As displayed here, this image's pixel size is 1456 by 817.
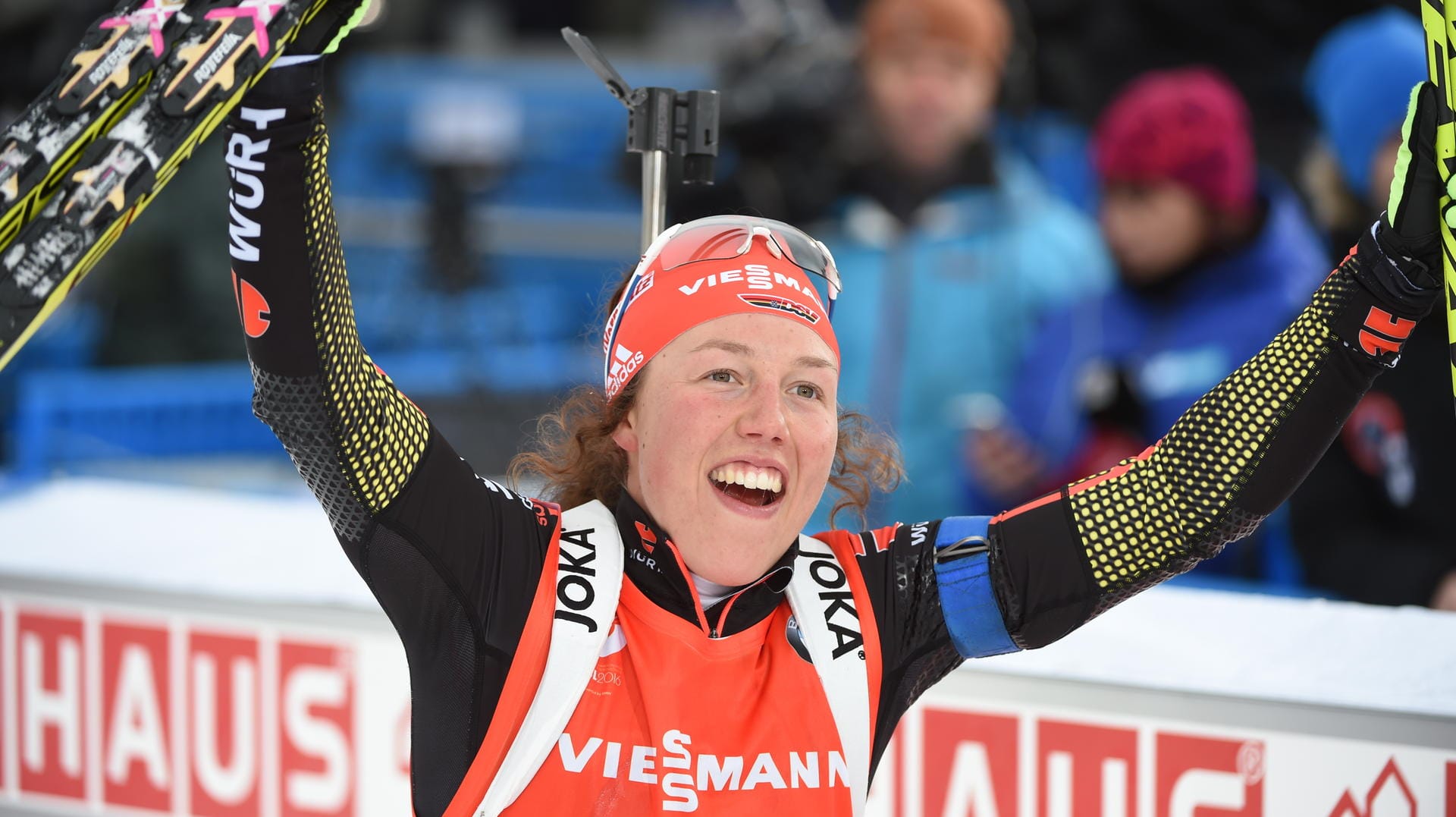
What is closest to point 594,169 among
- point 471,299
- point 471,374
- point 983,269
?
point 471,299

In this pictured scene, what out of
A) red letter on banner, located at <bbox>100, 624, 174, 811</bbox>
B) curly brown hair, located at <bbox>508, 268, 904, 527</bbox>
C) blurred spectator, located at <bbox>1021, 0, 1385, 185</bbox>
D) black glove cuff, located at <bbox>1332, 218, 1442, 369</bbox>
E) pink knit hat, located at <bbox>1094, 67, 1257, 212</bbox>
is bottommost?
red letter on banner, located at <bbox>100, 624, 174, 811</bbox>

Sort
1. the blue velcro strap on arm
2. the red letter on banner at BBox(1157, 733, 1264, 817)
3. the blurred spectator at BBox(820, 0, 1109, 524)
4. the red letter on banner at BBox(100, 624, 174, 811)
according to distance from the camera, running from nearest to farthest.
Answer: the blue velcro strap on arm → the red letter on banner at BBox(1157, 733, 1264, 817) → the red letter on banner at BBox(100, 624, 174, 811) → the blurred spectator at BBox(820, 0, 1109, 524)

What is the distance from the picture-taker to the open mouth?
2.00 meters

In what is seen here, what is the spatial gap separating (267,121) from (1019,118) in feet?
13.5

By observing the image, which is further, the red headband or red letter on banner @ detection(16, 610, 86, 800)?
red letter on banner @ detection(16, 610, 86, 800)

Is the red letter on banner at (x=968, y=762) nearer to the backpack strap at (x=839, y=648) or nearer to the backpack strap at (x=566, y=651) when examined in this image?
the backpack strap at (x=839, y=648)

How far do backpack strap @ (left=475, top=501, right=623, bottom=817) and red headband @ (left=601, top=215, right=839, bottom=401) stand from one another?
242 mm

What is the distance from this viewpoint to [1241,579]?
4031 millimetres

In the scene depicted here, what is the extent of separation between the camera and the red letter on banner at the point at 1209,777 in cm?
235

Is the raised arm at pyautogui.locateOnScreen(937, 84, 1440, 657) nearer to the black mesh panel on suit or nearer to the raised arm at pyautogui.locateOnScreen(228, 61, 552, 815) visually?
the raised arm at pyautogui.locateOnScreen(228, 61, 552, 815)

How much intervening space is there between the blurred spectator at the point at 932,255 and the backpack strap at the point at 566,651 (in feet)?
7.56

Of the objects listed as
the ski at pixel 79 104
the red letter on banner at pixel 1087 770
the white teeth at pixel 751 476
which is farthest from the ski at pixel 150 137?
the red letter on banner at pixel 1087 770

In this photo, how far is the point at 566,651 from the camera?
1.96 metres

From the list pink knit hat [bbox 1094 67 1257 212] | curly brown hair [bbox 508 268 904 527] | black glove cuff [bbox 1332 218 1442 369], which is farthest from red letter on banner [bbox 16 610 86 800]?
pink knit hat [bbox 1094 67 1257 212]
